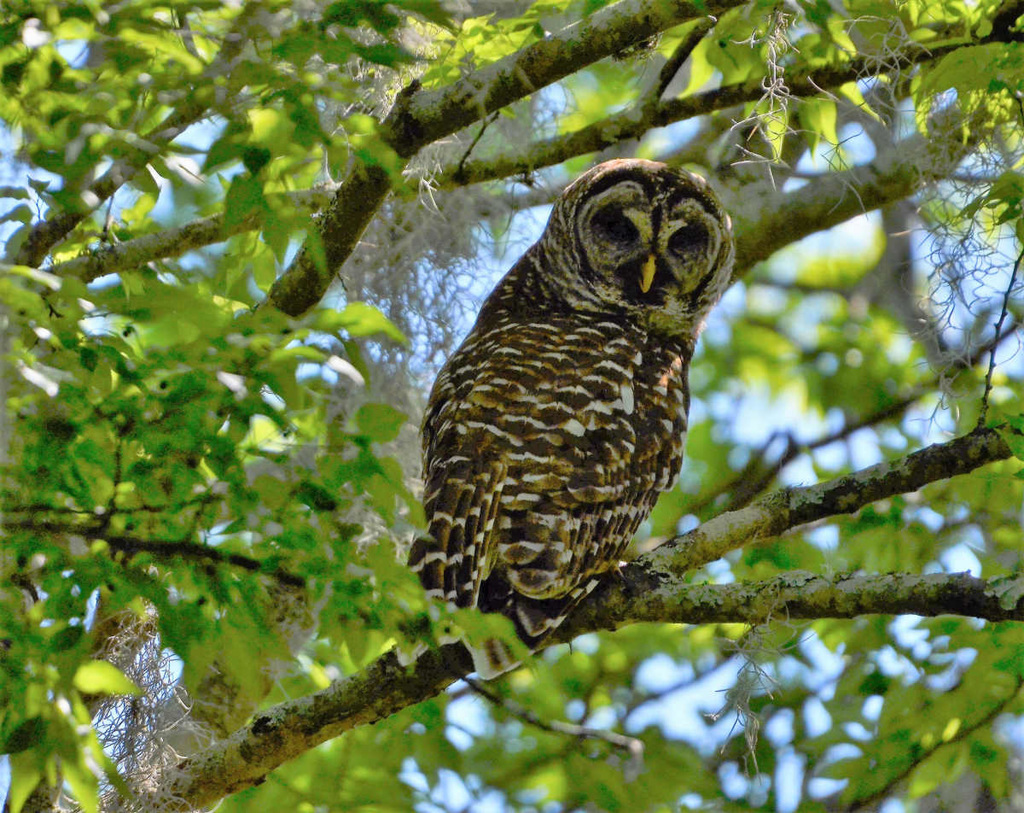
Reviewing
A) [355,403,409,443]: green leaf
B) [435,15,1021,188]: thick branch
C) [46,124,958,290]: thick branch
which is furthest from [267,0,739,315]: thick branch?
[46,124,958,290]: thick branch

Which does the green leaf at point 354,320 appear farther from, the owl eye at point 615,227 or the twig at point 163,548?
the owl eye at point 615,227

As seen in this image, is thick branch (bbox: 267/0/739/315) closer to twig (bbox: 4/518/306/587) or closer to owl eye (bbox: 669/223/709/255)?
twig (bbox: 4/518/306/587)

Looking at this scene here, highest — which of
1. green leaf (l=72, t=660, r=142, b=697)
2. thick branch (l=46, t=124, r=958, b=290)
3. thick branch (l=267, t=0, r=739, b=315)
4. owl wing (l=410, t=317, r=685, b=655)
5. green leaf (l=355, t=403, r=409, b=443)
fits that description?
thick branch (l=46, t=124, r=958, b=290)

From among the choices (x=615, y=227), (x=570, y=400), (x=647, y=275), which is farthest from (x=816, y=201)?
(x=570, y=400)

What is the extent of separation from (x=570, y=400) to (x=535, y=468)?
1.12ft

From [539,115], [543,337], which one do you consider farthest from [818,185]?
[543,337]

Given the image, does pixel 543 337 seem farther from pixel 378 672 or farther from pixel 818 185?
pixel 818 185

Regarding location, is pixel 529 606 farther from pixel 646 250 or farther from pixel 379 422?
pixel 646 250

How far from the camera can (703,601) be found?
128 inches

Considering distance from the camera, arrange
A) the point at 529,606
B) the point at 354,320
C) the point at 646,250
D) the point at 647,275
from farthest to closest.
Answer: the point at 646,250, the point at 647,275, the point at 529,606, the point at 354,320

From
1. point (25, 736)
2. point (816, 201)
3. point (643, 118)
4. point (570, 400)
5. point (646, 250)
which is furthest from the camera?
point (816, 201)

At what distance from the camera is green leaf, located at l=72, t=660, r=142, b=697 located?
2021 mm

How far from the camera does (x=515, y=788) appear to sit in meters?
6.09

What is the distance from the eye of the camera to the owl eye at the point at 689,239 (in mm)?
5070
